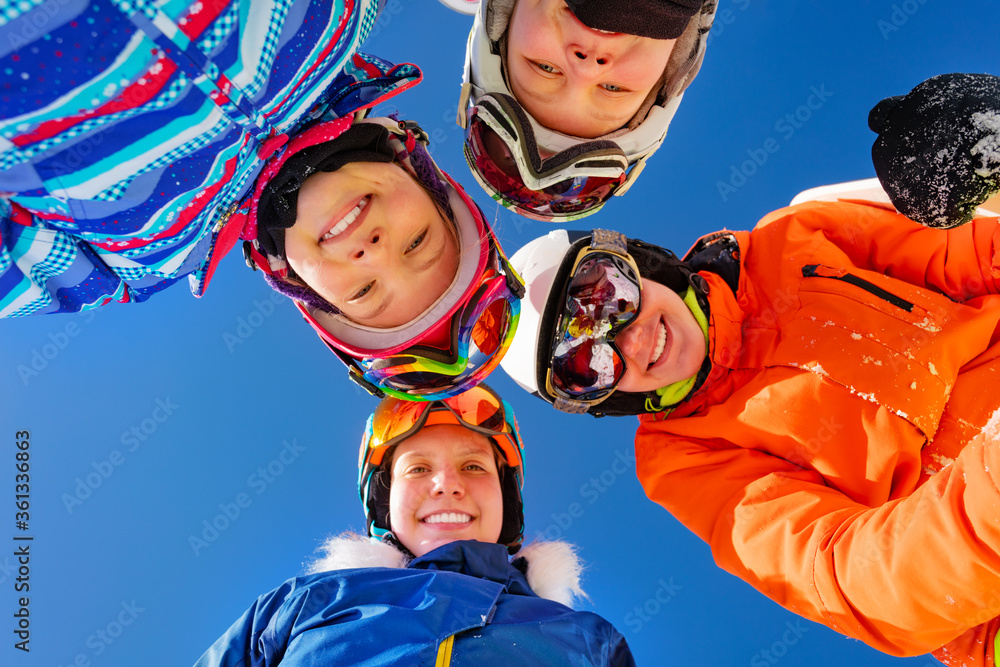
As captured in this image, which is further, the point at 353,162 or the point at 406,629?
the point at 406,629

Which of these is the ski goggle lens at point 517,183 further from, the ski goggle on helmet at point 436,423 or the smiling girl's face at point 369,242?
the ski goggle on helmet at point 436,423

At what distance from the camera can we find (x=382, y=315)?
1.24 m

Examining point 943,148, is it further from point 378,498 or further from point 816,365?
point 378,498

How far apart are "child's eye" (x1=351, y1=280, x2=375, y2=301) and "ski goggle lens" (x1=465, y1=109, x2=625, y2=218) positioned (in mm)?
383

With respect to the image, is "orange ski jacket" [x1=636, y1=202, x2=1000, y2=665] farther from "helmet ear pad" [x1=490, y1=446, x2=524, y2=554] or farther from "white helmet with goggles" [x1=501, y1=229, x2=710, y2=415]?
"helmet ear pad" [x1=490, y1=446, x2=524, y2=554]

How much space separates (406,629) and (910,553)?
3.01 feet

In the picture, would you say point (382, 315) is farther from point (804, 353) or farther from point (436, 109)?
point (436, 109)

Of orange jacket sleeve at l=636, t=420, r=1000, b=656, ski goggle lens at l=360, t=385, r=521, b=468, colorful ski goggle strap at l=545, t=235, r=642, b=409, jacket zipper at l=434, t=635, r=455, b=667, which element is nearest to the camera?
orange jacket sleeve at l=636, t=420, r=1000, b=656

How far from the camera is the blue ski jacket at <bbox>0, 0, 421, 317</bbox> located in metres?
0.68

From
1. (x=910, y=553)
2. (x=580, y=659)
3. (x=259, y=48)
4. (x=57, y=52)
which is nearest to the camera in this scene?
(x=57, y=52)

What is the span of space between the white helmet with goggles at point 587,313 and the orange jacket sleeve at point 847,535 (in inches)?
8.4

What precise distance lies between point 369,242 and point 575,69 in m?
0.47

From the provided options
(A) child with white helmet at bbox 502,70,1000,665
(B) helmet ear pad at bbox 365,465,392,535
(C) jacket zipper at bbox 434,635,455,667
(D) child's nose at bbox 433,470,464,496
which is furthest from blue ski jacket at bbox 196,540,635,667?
(A) child with white helmet at bbox 502,70,1000,665

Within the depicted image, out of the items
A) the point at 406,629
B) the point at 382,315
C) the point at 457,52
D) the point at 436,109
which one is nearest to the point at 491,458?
the point at 406,629
